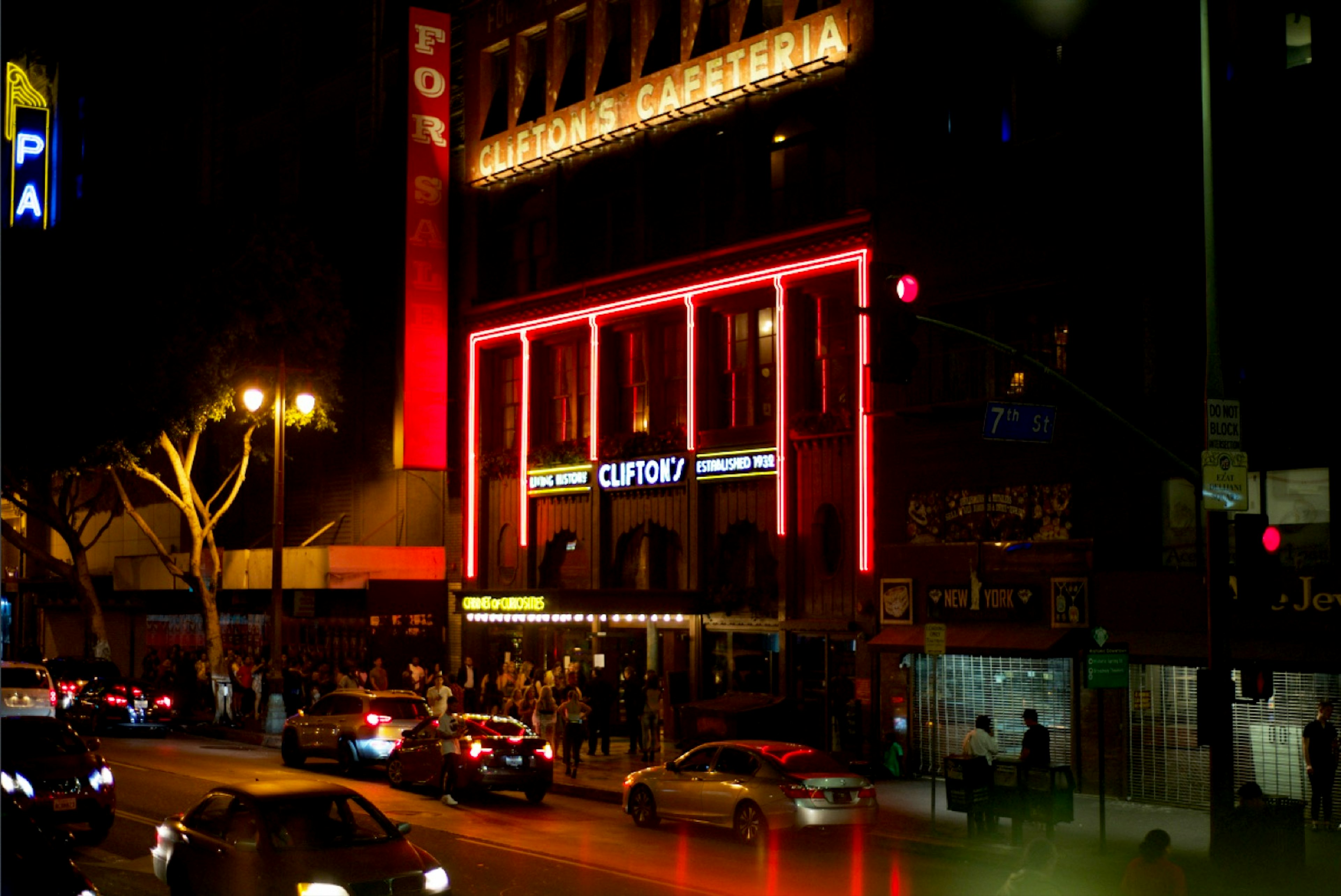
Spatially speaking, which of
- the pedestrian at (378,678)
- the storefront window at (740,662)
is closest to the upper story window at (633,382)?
the storefront window at (740,662)

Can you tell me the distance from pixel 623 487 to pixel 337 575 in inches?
385

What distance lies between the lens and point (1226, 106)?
2430cm

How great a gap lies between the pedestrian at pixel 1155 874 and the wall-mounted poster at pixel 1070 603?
15.3 meters

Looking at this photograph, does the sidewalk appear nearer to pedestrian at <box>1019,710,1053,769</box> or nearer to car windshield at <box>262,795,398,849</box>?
pedestrian at <box>1019,710,1053,769</box>

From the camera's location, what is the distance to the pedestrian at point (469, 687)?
3712cm

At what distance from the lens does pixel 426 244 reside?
39969mm

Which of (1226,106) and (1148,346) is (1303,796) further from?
(1226,106)

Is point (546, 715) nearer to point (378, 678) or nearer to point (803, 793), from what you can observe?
point (378, 678)

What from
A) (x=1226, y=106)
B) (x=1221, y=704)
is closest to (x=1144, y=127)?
(x=1226, y=106)

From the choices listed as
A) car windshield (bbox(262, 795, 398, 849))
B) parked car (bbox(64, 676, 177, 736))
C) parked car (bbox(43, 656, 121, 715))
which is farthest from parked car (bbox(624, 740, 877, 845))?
parked car (bbox(43, 656, 121, 715))

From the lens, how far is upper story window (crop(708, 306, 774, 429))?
3319 centimetres

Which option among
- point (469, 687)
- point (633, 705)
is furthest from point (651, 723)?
point (469, 687)

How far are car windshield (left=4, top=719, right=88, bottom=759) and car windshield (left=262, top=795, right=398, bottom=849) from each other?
6547 mm

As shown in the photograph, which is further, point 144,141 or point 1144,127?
point 144,141
